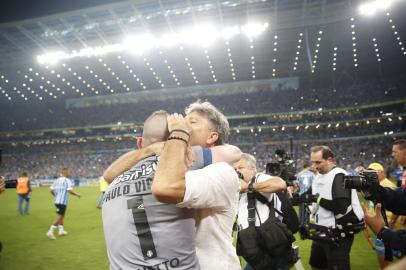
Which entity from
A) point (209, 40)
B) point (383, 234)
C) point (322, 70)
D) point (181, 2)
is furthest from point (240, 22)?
point (383, 234)

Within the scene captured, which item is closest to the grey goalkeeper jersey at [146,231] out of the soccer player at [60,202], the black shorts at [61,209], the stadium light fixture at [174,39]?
the soccer player at [60,202]

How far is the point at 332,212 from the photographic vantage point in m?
4.60

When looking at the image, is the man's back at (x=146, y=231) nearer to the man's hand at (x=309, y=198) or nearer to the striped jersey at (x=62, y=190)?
the man's hand at (x=309, y=198)

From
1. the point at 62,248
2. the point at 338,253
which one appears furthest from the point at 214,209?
the point at 62,248

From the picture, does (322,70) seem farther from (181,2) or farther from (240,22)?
(181,2)

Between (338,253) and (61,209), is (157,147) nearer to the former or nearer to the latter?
(338,253)

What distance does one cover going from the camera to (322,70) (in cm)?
4119

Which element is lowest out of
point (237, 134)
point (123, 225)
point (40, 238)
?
point (40, 238)

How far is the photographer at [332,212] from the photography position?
14.4ft

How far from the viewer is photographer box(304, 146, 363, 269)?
440cm

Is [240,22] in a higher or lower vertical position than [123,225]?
higher

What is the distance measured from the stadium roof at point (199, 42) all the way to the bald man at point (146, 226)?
936 inches

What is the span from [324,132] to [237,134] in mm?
13586

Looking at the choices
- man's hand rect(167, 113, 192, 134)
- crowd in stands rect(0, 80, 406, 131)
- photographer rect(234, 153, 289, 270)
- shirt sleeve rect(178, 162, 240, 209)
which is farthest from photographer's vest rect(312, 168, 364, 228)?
crowd in stands rect(0, 80, 406, 131)
